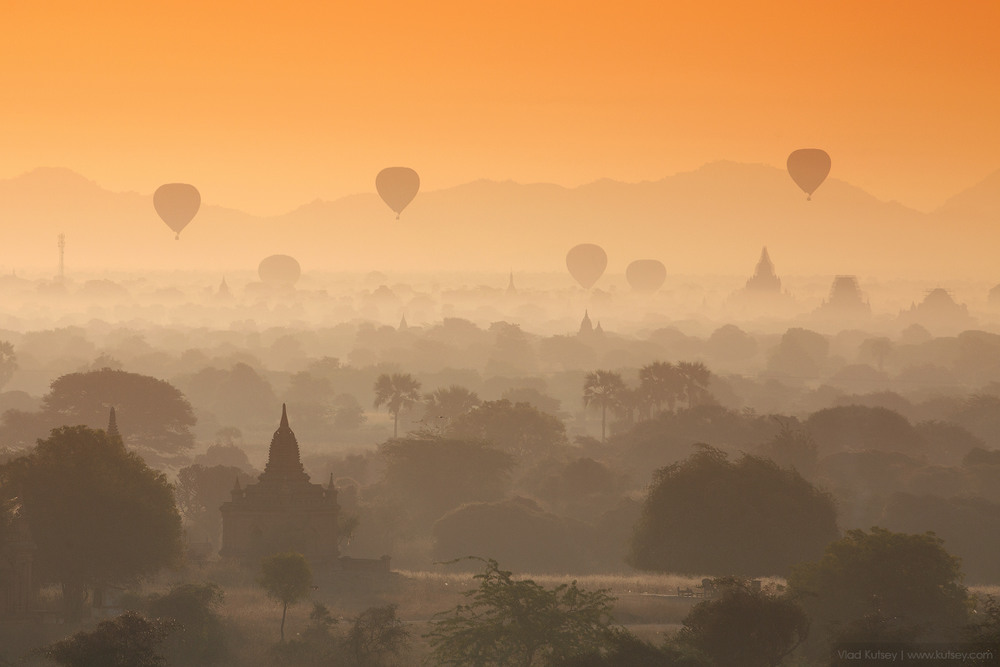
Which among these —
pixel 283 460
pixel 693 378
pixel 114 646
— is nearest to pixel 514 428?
pixel 693 378

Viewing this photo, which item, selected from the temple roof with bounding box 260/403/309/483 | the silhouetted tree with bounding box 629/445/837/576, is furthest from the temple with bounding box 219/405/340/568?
the silhouetted tree with bounding box 629/445/837/576

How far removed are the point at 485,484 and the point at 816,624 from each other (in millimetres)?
46686

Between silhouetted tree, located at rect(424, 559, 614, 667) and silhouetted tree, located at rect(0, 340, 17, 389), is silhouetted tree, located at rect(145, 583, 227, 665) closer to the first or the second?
silhouetted tree, located at rect(424, 559, 614, 667)

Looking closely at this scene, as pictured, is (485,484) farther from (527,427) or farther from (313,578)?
(313,578)

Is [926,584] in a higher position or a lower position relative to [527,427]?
→ lower

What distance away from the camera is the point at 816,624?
57.4m

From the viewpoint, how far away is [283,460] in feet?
230

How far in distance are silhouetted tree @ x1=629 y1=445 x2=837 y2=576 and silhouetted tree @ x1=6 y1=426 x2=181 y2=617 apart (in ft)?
73.5

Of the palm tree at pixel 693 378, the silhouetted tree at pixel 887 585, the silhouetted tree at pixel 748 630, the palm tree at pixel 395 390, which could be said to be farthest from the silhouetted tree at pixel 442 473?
the silhouetted tree at pixel 748 630

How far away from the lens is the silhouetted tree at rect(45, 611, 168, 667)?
159ft

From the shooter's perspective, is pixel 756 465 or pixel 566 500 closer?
pixel 756 465

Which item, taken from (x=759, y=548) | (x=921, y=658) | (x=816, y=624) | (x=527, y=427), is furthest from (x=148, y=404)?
(x=921, y=658)

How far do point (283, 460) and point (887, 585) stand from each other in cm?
2748

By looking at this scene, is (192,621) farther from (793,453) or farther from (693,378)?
(693,378)
